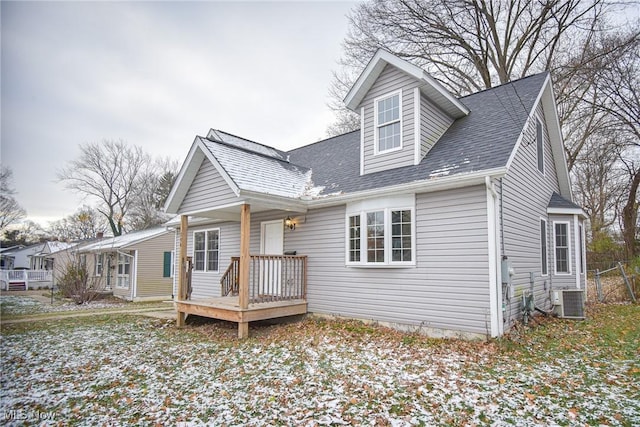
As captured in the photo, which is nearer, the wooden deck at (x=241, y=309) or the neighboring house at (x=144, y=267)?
the wooden deck at (x=241, y=309)

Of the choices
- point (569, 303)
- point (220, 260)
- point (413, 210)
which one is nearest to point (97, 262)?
point (220, 260)

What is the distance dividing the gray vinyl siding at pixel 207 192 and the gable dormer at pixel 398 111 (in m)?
3.50

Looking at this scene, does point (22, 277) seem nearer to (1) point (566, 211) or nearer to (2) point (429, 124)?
(2) point (429, 124)

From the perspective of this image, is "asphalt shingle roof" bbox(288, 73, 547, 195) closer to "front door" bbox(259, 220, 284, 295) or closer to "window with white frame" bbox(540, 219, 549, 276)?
"front door" bbox(259, 220, 284, 295)

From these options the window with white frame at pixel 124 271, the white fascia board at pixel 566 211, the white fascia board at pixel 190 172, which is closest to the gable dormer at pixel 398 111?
the white fascia board at pixel 190 172

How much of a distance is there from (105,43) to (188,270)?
21.3ft

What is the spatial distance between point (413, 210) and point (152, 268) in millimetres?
16016

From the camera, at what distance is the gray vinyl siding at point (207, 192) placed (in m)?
8.50

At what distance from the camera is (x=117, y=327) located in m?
9.69

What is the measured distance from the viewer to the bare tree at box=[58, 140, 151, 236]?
3275 cm

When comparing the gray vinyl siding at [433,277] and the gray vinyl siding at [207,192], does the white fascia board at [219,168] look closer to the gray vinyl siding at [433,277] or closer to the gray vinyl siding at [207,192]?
the gray vinyl siding at [207,192]

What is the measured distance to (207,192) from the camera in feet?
29.6

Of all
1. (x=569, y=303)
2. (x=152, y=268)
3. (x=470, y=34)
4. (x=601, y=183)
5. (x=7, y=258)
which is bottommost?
(x=7, y=258)

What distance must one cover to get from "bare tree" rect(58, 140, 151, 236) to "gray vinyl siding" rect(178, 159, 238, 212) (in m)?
29.0
